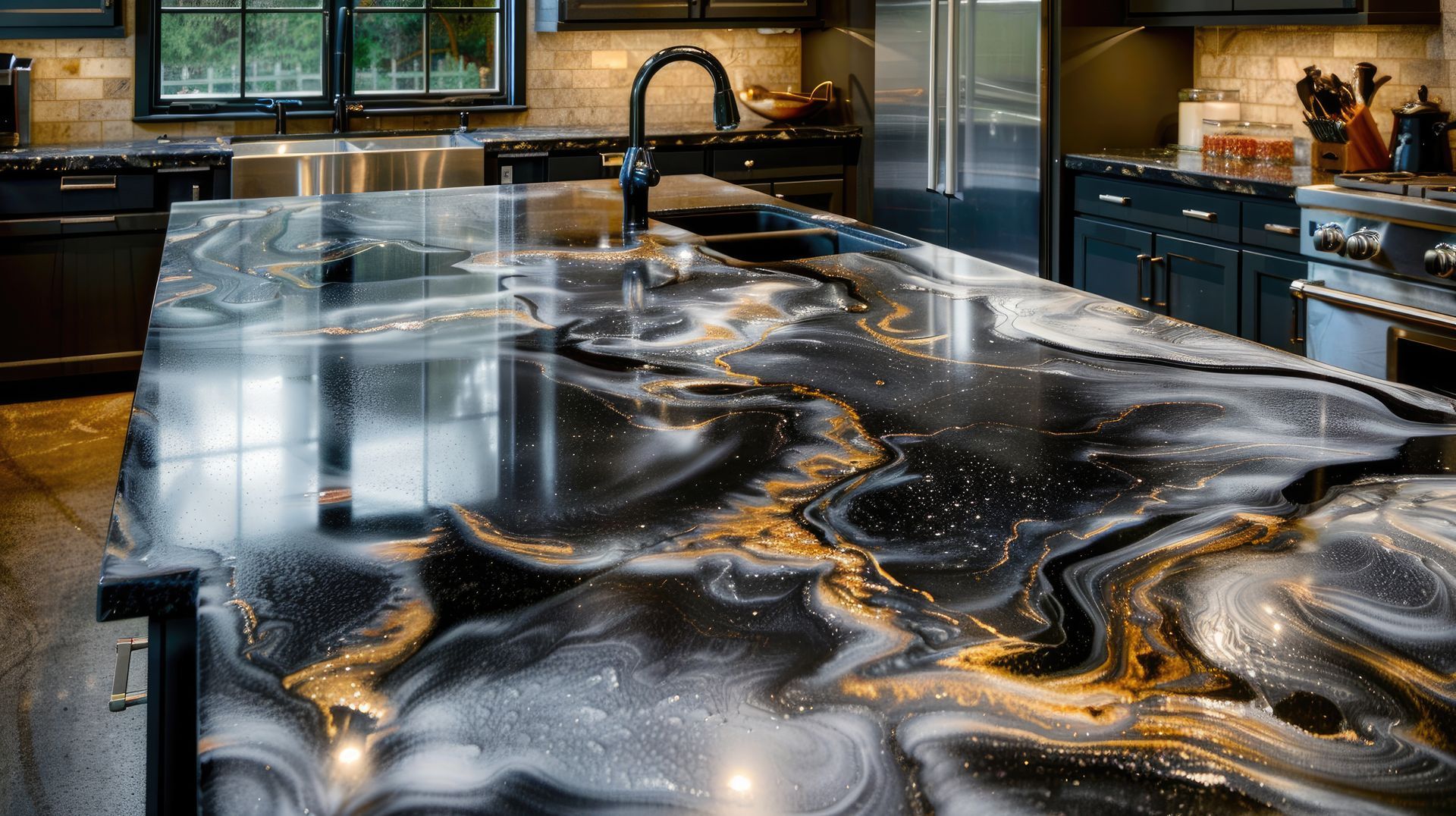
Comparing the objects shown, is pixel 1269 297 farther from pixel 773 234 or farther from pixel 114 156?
pixel 114 156

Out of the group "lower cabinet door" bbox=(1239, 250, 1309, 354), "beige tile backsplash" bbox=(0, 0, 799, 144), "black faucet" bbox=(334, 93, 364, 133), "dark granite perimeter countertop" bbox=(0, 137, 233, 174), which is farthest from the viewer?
"black faucet" bbox=(334, 93, 364, 133)

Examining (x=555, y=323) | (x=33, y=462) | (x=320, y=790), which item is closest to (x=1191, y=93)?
(x=555, y=323)

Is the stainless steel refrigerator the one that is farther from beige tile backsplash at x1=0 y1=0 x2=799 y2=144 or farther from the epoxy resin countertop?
the epoxy resin countertop

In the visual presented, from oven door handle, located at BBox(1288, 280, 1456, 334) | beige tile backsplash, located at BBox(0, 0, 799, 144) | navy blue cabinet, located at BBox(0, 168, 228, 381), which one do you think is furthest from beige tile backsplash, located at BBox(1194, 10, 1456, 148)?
navy blue cabinet, located at BBox(0, 168, 228, 381)

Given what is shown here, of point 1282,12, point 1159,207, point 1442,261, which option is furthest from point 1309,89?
point 1442,261

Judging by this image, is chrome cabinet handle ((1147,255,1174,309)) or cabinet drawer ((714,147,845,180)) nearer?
chrome cabinet handle ((1147,255,1174,309))

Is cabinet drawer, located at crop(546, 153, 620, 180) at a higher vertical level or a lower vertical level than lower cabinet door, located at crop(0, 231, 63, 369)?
higher

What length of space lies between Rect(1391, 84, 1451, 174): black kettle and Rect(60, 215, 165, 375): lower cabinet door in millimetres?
4165

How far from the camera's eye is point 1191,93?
462 cm

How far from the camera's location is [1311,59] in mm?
4379

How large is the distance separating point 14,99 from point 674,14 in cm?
270

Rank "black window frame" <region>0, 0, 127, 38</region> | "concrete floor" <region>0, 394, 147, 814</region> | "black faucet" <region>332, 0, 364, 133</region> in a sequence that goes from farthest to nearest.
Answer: "black faucet" <region>332, 0, 364, 133</region>, "black window frame" <region>0, 0, 127, 38</region>, "concrete floor" <region>0, 394, 147, 814</region>

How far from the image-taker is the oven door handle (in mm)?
3182

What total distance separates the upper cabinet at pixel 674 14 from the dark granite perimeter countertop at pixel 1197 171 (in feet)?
6.35
